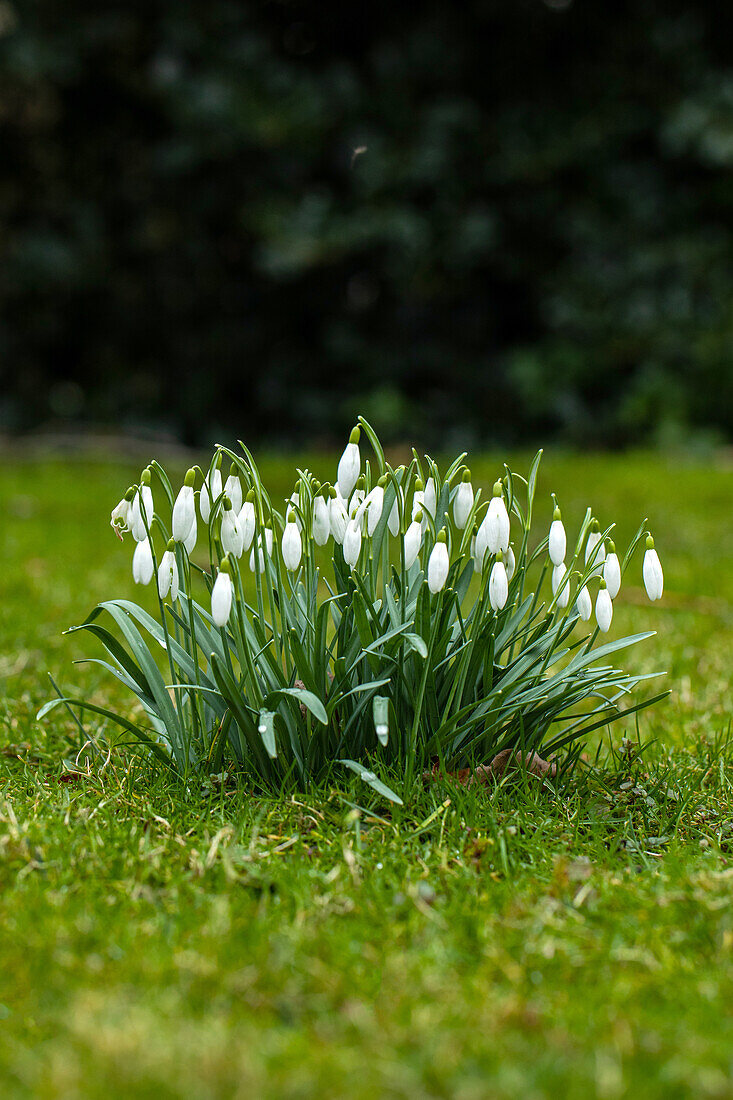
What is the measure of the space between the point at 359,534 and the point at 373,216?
898 centimetres

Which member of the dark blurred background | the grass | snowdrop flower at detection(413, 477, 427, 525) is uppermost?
the dark blurred background

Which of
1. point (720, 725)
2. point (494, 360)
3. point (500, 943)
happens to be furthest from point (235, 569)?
point (494, 360)

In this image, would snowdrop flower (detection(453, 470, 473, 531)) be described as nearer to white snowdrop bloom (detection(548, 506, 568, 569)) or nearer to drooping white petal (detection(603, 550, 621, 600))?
white snowdrop bloom (detection(548, 506, 568, 569))

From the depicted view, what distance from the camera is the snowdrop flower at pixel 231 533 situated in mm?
1971

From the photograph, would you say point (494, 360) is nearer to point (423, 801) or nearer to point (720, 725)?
point (720, 725)

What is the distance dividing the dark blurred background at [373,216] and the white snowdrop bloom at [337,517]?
8666 millimetres

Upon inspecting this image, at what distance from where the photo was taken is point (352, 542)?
2.00 meters

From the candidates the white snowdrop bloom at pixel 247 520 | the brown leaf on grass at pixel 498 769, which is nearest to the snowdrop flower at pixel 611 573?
the brown leaf on grass at pixel 498 769

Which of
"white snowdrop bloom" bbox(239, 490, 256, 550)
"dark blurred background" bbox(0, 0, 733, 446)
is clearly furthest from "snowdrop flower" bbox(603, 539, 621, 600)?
"dark blurred background" bbox(0, 0, 733, 446)

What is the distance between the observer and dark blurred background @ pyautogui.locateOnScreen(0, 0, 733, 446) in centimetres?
1031

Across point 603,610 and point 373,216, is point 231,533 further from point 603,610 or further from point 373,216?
point 373,216

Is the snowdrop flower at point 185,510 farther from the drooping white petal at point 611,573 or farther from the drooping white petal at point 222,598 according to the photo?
the drooping white petal at point 611,573

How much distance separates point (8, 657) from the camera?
332 centimetres

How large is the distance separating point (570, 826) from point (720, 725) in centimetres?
98
